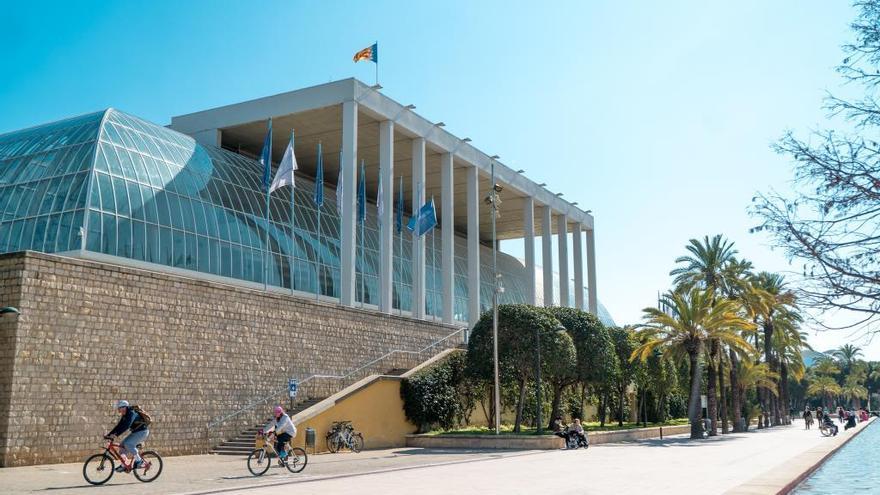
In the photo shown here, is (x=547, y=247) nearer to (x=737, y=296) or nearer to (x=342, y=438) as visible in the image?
(x=737, y=296)

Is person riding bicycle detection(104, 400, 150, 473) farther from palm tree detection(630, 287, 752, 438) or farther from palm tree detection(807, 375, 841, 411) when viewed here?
palm tree detection(807, 375, 841, 411)

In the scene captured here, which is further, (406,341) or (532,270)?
(532,270)

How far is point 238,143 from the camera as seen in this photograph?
165ft

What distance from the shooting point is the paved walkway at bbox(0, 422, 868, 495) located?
16.0m

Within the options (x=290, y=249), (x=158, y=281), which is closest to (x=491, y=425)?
(x=290, y=249)

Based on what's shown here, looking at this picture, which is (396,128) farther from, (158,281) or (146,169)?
(158,281)

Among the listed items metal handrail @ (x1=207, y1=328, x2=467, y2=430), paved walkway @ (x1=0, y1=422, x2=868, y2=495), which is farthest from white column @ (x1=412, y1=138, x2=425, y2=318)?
paved walkway @ (x1=0, y1=422, x2=868, y2=495)

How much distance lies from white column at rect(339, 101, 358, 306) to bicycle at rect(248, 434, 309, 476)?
1917 cm

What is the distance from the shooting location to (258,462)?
20.0m

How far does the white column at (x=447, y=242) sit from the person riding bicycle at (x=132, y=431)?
103 ft

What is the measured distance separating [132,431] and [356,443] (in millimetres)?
12911

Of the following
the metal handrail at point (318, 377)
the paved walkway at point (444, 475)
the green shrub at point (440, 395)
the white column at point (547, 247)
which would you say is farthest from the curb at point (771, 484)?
the white column at point (547, 247)

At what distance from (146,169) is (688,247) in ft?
115

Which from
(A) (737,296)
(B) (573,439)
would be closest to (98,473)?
(B) (573,439)
